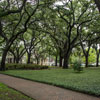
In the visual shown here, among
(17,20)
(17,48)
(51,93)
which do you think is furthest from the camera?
(17,48)

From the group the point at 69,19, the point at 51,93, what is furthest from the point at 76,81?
the point at 69,19

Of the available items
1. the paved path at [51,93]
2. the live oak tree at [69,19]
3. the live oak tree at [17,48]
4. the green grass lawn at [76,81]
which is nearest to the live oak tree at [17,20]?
the live oak tree at [69,19]

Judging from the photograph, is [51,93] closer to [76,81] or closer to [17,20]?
[76,81]

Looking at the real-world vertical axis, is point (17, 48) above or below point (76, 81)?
above

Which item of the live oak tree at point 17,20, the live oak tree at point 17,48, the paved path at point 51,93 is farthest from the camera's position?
the live oak tree at point 17,48

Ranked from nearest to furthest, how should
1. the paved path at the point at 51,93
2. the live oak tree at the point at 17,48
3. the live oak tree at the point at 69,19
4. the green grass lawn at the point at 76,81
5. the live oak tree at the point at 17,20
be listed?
the paved path at the point at 51,93, the green grass lawn at the point at 76,81, the live oak tree at the point at 17,20, the live oak tree at the point at 69,19, the live oak tree at the point at 17,48

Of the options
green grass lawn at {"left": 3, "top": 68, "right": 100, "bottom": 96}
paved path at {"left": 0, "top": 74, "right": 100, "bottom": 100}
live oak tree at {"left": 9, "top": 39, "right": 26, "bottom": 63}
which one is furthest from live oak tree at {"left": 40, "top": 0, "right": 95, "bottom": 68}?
live oak tree at {"left": 9, "top": 39, "right": 26, "bottom": 63}

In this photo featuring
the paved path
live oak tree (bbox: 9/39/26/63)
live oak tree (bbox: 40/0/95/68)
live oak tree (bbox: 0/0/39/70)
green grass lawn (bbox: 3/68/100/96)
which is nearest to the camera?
the paved path

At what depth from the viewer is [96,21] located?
1961 centimetres

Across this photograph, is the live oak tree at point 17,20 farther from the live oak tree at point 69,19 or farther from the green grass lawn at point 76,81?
the green grass lawn at point 76,81

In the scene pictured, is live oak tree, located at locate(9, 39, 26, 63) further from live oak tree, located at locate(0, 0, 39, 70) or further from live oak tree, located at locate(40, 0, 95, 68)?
live oak tree, located at locate(40, 0, 95, 68)

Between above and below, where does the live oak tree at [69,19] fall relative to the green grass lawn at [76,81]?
above

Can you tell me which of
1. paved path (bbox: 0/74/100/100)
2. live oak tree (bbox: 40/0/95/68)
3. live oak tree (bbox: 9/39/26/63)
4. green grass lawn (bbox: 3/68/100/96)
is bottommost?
paved path (bbox: 0/74/100/100)

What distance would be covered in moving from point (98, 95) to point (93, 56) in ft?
148
